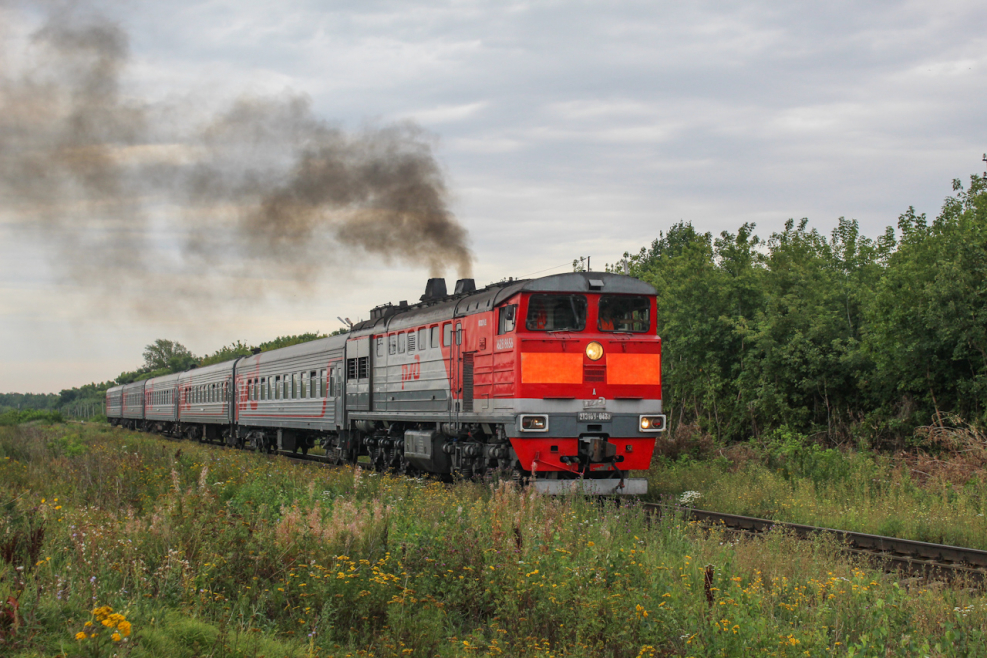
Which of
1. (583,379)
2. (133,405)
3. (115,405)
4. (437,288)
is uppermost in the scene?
(437,288)

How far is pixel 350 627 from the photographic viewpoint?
6816 millimetres

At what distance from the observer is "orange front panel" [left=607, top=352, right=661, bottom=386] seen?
48.0 feet

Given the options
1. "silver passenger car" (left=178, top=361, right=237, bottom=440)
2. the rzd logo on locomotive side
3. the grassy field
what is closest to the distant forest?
the rzd logo on locomotive side

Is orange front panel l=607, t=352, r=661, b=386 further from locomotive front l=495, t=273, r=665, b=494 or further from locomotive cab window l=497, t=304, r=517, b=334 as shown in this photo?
locomotive cab window l=497, t=304, r=517, b=334

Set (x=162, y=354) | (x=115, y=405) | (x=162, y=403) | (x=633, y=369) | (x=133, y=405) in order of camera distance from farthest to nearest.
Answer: (x=162, y=354) < (x=115, y=405) < (x=133, y=405) < (x=162, y=403) < (x=633, y=369)

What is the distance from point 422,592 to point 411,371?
448 inches

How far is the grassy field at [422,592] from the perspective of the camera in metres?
5.95

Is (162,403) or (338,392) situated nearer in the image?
(338,392)

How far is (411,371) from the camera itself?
18625mm

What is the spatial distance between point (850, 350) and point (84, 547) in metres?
20.1

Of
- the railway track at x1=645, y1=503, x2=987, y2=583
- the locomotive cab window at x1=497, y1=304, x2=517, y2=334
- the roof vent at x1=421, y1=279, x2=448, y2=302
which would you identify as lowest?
the railway track at x1=645, y1=503, x2=987, y2=583

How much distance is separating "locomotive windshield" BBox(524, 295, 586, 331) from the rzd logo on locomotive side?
462cm

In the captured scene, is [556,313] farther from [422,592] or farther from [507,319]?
[422,592]

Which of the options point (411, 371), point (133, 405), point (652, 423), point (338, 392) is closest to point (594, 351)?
point (652, 423)
